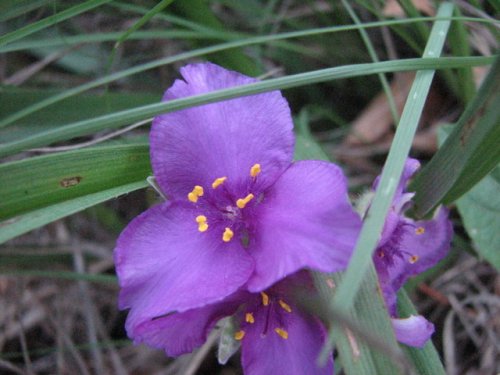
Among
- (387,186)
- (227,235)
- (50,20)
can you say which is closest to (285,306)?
(227,235)

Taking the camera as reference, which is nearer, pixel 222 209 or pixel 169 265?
pixel 169 265

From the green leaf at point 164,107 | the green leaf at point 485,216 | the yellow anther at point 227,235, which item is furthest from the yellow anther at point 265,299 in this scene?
the green leaf at point 485,216

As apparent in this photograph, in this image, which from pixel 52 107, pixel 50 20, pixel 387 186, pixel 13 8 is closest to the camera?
pixel 387 186

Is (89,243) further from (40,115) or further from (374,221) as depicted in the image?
(374,221)

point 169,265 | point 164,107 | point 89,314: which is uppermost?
point 164,107

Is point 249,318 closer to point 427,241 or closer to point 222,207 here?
point 222,207

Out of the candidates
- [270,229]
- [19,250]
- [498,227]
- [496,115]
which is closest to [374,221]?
[270,229]

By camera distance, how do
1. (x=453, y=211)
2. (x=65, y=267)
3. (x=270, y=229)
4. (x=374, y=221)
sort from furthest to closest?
(x=65, y=267), (x=453, y=211), (x=270, y=229), (x=374, y=221)
